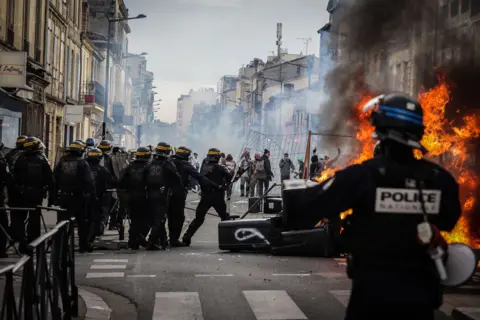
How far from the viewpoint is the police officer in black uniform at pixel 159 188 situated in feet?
45.4

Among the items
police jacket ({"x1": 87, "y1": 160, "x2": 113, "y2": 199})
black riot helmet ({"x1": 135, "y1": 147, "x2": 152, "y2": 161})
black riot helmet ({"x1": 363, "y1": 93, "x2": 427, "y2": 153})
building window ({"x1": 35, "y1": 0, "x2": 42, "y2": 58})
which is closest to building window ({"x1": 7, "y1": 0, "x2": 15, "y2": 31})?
building window ({"x1": 35, "y1": 0, "x2": 42, "y2": 58})

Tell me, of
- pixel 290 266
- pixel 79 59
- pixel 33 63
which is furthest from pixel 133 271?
pixel 79 59

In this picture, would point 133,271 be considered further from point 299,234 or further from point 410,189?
point 410,189

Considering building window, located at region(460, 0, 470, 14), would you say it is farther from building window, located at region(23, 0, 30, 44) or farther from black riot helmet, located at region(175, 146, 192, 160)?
building window, located at region(23, 0, 30, 44)

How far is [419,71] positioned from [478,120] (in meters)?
3.22

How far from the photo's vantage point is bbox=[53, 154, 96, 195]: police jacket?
42.2 ft

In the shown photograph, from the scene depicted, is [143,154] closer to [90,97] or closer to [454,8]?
[454,8]

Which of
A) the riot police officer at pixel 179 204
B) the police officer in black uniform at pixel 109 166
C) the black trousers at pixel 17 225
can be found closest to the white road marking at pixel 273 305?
the black trousers at pixel 17 225

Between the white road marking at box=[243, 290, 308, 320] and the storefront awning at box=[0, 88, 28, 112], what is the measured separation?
14.9 meters

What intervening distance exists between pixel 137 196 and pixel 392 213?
10.3 meters

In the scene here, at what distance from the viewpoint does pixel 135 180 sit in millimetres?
14000

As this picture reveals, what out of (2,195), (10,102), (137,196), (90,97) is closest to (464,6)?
(137,196)

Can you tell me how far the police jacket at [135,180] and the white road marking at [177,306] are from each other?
498 centimetres

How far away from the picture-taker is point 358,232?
405cm
